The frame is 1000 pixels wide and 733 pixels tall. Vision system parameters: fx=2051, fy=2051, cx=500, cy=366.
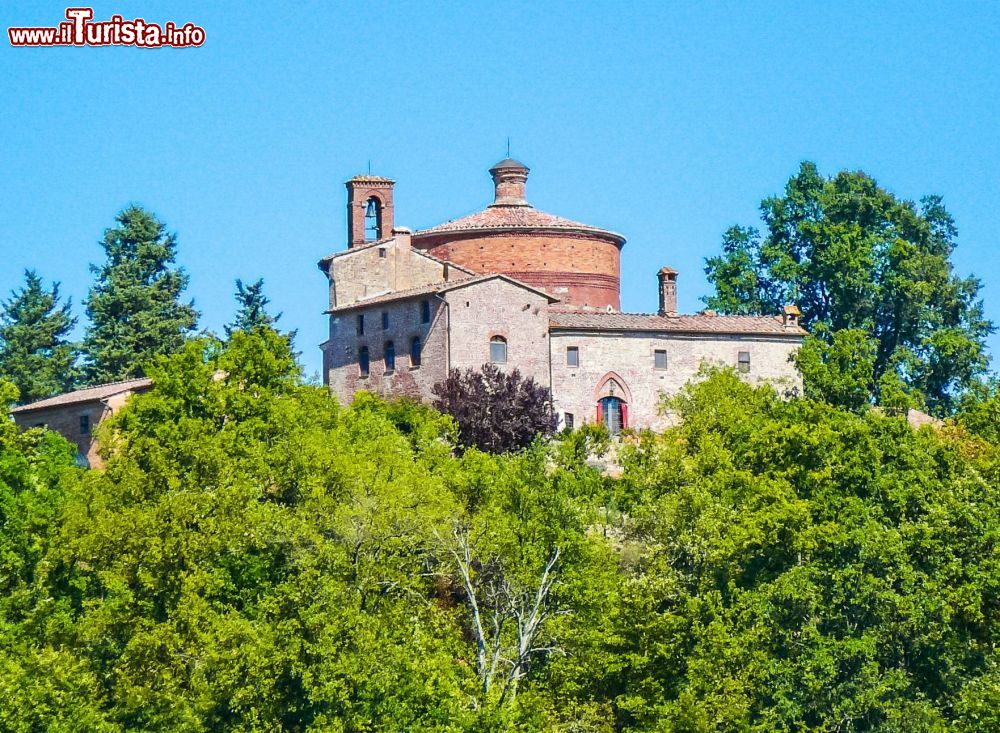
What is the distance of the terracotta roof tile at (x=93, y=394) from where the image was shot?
199 feet

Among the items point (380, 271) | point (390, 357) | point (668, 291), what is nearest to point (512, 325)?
point (390, 357)

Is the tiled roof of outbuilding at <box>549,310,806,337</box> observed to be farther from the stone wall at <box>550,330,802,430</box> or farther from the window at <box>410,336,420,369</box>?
the window at <box>410,336,420,369</box>

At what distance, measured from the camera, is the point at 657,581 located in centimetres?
4028

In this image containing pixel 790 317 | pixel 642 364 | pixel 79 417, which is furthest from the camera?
pixel 790 317

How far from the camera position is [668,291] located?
63594 mm

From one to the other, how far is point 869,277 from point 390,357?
61.4ft

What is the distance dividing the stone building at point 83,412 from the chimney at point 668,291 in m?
15.8

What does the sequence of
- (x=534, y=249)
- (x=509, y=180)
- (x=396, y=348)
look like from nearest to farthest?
(x=396, y=348)
(x=534, y=249)
(x=509, y=180)

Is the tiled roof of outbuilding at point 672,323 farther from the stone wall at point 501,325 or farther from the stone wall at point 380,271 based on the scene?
the stone wall at point 380,271

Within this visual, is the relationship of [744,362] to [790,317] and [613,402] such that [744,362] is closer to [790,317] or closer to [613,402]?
[790,317]

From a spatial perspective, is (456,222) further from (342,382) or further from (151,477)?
(151,477)

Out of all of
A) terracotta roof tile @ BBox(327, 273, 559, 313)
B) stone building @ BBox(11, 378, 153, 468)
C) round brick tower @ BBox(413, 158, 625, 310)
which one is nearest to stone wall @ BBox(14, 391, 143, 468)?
stone building @ BBox(11, 378, 153, 468)

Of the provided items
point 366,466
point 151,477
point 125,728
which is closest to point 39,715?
point 125,728

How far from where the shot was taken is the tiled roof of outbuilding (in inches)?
2371
